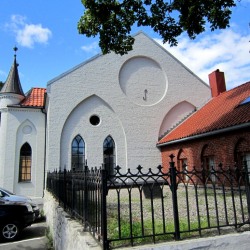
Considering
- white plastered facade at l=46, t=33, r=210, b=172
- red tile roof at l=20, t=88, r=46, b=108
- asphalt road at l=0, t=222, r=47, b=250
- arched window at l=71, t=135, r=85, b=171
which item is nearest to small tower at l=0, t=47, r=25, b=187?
red tile roof at l=20, t=88, r=46, b=108

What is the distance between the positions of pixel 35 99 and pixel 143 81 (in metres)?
7.66

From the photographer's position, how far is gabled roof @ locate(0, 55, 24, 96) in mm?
18719

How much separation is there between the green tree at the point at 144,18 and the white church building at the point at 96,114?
9666 mm

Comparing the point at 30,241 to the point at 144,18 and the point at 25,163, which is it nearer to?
the point at 144,18

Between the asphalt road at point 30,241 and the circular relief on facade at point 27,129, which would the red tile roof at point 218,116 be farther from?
the asphalt road at point 30,241

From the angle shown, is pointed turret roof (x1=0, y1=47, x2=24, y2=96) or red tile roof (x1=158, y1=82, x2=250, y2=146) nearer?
red tile roof (x1=158, y1=82, x2=250, y2=146)

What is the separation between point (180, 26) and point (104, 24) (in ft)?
7.98

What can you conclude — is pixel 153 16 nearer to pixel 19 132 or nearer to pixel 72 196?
pixel 72 196

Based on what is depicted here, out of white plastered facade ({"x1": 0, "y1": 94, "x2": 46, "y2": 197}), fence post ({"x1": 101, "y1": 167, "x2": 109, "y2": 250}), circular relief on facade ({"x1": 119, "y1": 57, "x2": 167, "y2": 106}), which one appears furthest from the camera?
circular relief on facade ({"x1": 119, "y1": 57, "x2": 167, "y2": 106})

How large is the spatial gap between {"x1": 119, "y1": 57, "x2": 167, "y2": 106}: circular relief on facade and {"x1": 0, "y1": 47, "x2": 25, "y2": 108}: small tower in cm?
690

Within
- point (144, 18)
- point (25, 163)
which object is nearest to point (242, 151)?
point (144, 18)

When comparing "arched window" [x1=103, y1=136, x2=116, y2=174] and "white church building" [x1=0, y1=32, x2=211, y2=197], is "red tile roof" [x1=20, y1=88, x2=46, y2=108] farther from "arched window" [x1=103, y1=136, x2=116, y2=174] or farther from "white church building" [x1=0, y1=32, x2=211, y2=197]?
"arched window" [x1=103, y1=136, x2=116, y2=174]

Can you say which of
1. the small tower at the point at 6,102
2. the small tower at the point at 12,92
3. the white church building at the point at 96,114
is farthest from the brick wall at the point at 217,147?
the small tower at the point at 12,92

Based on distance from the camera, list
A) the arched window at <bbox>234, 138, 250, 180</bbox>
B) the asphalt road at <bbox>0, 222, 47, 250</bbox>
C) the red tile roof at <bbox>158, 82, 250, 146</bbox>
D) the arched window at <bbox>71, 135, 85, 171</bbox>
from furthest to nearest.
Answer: the arched window at <bbox>71, 135, 85, 171</bbox>, the red tile roof at <bbox>158, 82, 250, 146</bbox>, the arched window at <bbox>234, 138, 250, 180</bbox>, the asphalt road at <bbox>0, 222, 47, 250</bbox>
